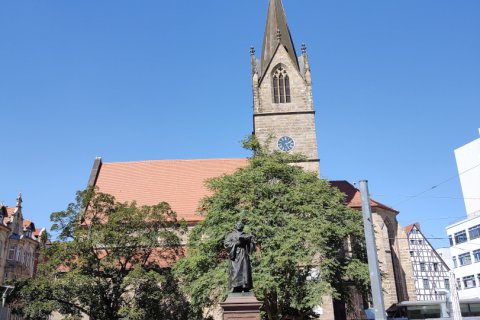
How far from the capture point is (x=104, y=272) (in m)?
21.1

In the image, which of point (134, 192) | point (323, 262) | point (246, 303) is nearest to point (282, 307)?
point (323, 262)

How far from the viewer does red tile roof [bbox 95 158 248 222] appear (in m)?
30.9

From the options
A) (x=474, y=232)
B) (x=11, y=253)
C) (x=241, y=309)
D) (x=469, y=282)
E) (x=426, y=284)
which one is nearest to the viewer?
(x=241, y=309)

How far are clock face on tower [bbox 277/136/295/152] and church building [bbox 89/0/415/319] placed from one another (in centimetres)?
7

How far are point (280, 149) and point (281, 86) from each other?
14.9 feet

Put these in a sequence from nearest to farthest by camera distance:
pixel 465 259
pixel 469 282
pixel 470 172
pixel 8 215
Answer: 1. pixel 8 215
2. pixel 469 282
3. pixel 465 259
4. pixel 470 172

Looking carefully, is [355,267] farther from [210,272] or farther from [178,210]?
[178,210]

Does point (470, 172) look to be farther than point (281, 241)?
Yes

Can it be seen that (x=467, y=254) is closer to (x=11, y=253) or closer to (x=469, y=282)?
(x=469, y=282)

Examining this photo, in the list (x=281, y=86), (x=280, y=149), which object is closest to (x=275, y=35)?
(x=281, y=86)

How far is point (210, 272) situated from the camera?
65.0ft

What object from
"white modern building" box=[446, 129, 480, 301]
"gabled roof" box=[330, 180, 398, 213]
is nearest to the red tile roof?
"gabled roof" box=[330, 180, 398, 213]

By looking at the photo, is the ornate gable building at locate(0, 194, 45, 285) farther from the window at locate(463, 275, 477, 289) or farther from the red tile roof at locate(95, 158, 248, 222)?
the window at locate(463, 275, 477, 289)

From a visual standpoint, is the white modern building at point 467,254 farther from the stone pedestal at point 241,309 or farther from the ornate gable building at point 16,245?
the ornate gable building at point 16,245
